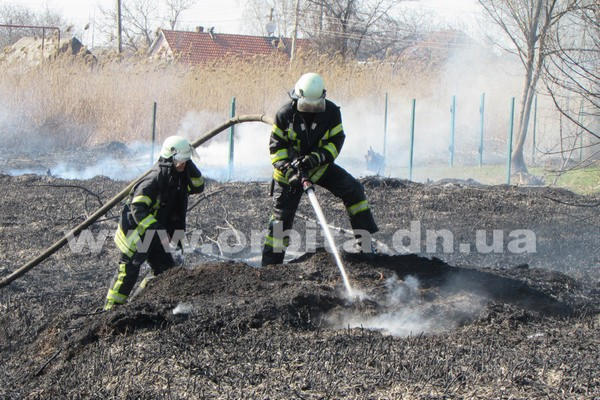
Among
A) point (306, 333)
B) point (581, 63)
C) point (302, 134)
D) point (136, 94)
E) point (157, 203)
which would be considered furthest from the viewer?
point (136, 94)

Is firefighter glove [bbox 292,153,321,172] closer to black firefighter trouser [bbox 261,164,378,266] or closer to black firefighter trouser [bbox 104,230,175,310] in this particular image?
black firefighter trouser [bbox 261,164,378,266]

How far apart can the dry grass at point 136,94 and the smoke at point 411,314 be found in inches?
575

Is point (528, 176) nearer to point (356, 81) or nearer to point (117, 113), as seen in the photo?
point (356, 81)

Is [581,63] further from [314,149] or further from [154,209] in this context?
[154,209]

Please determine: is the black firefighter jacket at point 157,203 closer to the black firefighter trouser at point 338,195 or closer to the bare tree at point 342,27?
the black firefighter trouser at point 338,195

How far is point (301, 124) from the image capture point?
6898mm

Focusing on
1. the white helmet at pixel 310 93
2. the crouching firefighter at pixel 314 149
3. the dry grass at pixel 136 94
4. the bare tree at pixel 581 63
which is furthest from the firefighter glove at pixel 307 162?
the dry grass at pixel 136 94

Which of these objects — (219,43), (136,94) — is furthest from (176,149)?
(219,43)

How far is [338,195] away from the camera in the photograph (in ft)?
23.0

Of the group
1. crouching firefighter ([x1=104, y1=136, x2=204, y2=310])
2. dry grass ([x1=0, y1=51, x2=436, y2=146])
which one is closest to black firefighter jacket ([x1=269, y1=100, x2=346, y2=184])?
crouching firefighter ([x1=104, y1=136, x2=204, y2=310])

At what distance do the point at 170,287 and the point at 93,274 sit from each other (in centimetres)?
251

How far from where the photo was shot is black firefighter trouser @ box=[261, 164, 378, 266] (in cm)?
696

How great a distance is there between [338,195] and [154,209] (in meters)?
1.76

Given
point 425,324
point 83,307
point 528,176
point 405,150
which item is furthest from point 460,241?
point 405,150
